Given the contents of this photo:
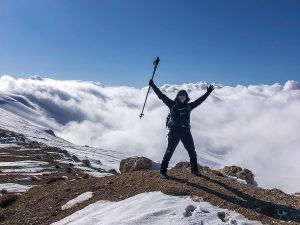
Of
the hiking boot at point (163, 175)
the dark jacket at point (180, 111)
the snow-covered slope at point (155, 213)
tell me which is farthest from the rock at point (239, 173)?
the snow-covered slope at point (155, 213)

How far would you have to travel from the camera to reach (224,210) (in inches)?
597

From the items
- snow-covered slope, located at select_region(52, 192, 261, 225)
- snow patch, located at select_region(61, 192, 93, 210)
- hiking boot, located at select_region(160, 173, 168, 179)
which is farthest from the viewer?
hiking boot, located at select_region(160, 173, 168, 179)

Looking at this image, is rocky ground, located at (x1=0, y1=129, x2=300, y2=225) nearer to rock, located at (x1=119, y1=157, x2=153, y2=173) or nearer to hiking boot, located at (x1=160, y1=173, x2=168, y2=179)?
hiking boot, located at (x1=160, y1=173, x2=168, y2=179)

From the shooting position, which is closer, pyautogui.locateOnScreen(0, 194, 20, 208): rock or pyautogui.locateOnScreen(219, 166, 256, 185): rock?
pyautogui.locateOnScreen(0, 194, 20, 208): rock

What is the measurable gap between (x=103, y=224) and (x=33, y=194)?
9961mm

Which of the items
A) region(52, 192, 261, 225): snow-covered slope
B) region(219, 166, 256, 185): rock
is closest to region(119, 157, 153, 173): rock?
region(219, 166, 256, 185): rock

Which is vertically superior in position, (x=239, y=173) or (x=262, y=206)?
(x=239, y=173)

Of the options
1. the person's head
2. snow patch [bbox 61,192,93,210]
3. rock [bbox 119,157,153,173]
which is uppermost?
the person's head

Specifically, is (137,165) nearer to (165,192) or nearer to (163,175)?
(163,175)

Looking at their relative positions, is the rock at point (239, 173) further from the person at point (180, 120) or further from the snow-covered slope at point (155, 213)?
the snow-covered slope at point (155, 213)

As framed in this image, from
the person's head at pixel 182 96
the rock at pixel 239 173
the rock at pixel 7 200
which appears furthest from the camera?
the rock at pixel 239 173

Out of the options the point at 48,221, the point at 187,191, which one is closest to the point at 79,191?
the point at 48,221

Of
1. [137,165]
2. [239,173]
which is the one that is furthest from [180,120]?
[137,165]

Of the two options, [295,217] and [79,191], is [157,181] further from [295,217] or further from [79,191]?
[295,217]
